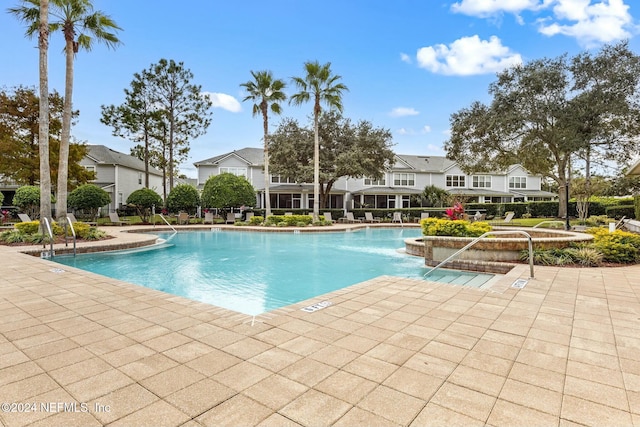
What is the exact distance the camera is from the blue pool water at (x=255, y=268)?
687 cm

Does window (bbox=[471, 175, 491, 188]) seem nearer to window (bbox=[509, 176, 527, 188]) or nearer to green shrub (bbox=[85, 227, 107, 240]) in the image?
window (bbox=[509, 176, 527, 188])

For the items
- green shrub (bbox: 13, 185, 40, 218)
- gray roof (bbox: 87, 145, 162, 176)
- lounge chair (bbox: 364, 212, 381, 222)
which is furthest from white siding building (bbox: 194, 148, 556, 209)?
green shrub (bbox: 13, 185, 40, 218)

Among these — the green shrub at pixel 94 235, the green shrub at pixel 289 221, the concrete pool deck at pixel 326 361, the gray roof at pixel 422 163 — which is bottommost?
the concrete pool deck at pixel 326 361

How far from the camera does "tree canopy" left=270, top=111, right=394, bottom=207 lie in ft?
88.4

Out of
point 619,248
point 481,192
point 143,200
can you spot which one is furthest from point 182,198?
point 481,192

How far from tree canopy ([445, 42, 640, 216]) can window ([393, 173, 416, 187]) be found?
13302 mm

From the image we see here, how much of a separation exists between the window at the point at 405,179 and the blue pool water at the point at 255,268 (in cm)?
2205

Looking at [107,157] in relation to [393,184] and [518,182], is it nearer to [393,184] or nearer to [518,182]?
[393,184]

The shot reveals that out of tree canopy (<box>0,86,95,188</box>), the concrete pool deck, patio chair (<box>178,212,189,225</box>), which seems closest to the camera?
the concrete pool deck

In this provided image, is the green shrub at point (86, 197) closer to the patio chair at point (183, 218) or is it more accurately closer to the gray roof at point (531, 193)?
the patio chair at point (183, 218)

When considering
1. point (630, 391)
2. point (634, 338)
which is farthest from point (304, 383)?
point (634, 338)

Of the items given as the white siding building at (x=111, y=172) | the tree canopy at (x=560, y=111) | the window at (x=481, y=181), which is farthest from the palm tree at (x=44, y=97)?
the window at (x=481, y=181)

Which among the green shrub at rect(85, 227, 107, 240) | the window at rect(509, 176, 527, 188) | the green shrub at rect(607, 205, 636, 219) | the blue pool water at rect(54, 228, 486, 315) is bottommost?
the blue pool water at rect(54, 228, 486, 315)

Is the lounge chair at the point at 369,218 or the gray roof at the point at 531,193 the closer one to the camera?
the lounge chair at the point at 369,218
